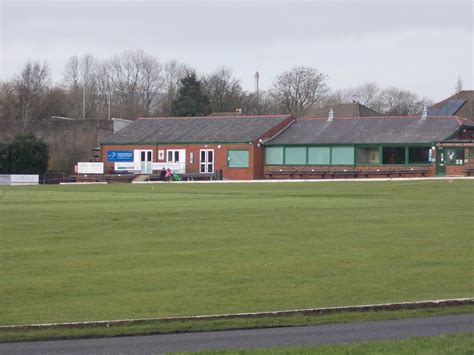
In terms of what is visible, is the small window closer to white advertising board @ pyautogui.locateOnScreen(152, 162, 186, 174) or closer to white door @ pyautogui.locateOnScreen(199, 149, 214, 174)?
white door @ pyautogui.locateOnScreen(199, 149, 214, 174)

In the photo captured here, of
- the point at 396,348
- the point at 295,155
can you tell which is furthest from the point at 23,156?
the point at 396,348

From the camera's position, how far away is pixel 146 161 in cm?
6750

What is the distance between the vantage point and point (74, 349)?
10.8 meters

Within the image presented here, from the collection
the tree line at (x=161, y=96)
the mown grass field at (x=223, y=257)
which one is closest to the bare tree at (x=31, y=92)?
the tree line at (x=161, y=96)

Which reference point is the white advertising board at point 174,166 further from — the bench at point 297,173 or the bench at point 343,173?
the bench at point 297,173

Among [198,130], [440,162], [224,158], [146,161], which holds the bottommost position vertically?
[146,161]

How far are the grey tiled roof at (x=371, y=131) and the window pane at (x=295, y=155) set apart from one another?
0.53m

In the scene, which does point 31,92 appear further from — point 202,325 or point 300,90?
point 202,325

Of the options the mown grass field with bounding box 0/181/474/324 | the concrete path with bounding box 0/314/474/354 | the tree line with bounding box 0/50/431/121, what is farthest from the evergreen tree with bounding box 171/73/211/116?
the concrete path with bounding box 0/314/474/354

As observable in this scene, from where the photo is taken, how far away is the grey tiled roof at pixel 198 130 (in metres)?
65.6

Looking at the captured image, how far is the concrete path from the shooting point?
1073 cm

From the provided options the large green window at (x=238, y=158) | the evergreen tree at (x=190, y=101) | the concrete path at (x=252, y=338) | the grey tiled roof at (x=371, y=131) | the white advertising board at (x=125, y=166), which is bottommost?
the concrete path at (x=252, y=338)

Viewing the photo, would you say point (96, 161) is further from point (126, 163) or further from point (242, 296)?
point (242, 296)

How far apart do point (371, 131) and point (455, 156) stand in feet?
25.6
